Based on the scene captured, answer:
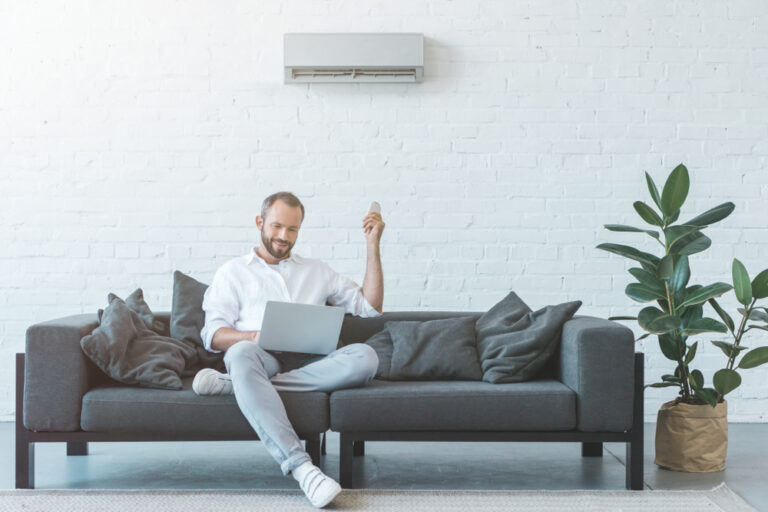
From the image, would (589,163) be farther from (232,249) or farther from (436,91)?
(232,249)

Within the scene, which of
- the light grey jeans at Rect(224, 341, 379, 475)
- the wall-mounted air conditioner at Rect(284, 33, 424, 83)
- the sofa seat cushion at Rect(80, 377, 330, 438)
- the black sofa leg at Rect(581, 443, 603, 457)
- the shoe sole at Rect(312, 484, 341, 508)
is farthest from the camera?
the wall-mounted air conditioner at Rect(284, 33, 424, 83)

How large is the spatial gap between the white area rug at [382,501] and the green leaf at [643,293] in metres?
0.76

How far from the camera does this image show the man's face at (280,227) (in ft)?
10.6

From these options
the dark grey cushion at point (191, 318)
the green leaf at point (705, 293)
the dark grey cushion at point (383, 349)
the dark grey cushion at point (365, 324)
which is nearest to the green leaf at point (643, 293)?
the green leaf at point (705, 293)

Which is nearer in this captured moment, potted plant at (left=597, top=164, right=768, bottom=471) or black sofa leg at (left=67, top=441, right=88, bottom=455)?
potted plant at (left=597, top=164, right=768, bottom=471)

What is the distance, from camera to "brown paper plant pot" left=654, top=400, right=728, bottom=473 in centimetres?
318

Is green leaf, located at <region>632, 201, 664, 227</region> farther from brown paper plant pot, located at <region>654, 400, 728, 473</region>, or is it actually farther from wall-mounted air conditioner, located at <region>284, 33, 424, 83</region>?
wall-mounted air conditioner, located at <region>284, 33, 424, 83</region>

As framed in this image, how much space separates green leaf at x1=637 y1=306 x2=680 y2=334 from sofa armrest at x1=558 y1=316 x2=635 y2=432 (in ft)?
0.71

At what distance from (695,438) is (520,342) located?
81cm

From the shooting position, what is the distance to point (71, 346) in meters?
2.87

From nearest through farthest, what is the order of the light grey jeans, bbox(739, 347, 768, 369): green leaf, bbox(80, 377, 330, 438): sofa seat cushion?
1. the light grey jeans
2. bbox(80, 377, 330, 438): sofa seat cushion
3. bbox(739, 347, 768, 369): green leaf

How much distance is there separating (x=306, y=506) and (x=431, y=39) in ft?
8.36

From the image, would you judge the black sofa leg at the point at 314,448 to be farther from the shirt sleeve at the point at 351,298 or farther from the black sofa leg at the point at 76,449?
the black sofa leg at the point at 76,449

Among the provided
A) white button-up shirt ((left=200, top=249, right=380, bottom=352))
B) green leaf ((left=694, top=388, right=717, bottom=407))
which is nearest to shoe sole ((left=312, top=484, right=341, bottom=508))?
white button-up shirt ((left=200, top=249, right=380, bottom=352))
